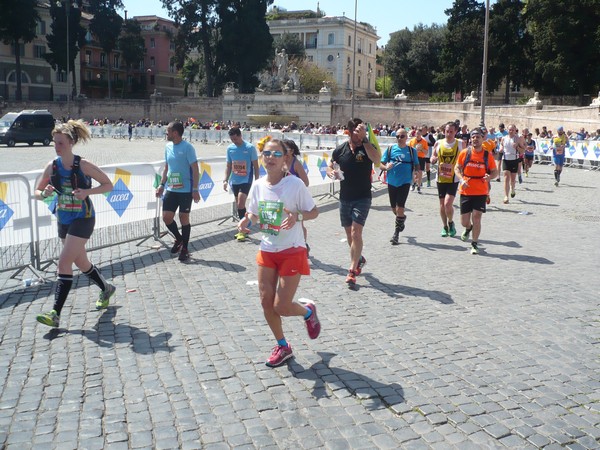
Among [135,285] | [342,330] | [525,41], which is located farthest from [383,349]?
[525,41]

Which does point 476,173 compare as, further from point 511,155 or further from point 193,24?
point 193,24

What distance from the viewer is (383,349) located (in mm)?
5617

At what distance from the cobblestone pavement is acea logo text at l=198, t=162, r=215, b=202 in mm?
2748

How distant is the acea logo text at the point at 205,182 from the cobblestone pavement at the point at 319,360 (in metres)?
2.75

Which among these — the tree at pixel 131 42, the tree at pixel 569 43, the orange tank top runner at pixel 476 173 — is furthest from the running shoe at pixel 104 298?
the tree at pixel 131 42

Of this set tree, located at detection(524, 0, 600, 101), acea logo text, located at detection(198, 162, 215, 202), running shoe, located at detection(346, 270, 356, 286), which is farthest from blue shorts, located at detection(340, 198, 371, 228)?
tree, located at detection(524, 0, 600, 101)

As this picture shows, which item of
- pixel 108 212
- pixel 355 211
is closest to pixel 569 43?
pixel 355 211

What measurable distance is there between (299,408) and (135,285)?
3.86m

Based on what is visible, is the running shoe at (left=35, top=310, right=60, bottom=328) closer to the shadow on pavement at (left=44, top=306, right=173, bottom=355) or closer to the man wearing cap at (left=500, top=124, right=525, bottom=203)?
the shadow on pavement at (left=44, top=306, right=173, bottom=355)

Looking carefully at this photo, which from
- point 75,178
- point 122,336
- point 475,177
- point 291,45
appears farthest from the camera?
point 291,45

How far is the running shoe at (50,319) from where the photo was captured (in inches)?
230

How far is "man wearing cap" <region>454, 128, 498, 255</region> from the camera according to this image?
10.1 metres

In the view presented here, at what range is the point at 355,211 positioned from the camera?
8.14m

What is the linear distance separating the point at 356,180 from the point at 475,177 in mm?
2847
